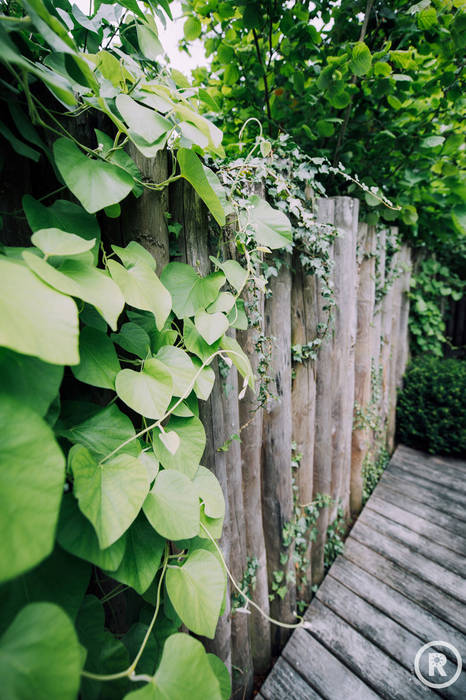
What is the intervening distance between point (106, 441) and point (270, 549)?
1.18 metres

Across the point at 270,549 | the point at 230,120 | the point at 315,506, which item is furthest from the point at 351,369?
the point at 230,120

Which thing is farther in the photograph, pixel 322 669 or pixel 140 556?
pixel 322 669

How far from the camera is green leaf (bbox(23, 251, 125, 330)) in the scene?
1.43 feet

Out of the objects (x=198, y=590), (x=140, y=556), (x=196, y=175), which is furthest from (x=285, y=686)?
(x=196, y=175)

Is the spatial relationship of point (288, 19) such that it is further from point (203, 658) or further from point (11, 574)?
point (203, 658)

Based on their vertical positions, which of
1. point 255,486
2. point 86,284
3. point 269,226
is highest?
point 269,226

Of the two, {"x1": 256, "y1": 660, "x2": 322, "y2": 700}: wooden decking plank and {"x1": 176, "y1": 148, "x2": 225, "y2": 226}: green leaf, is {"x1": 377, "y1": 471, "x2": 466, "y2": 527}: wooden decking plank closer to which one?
{"x1": 256, "y1": 660, "x2": 322, "y2": 700}: wooden decking plank

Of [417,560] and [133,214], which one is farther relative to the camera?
[417,560]

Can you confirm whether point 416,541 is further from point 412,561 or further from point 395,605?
point 395,605

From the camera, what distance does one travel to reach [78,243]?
485 millimetres

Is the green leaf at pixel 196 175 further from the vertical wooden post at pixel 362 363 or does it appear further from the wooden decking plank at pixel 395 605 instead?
the wooden decking plank at pixel 395 605

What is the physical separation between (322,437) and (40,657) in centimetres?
149

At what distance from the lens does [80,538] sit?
1.62 ft


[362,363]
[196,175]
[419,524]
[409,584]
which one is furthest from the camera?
[362,363]
